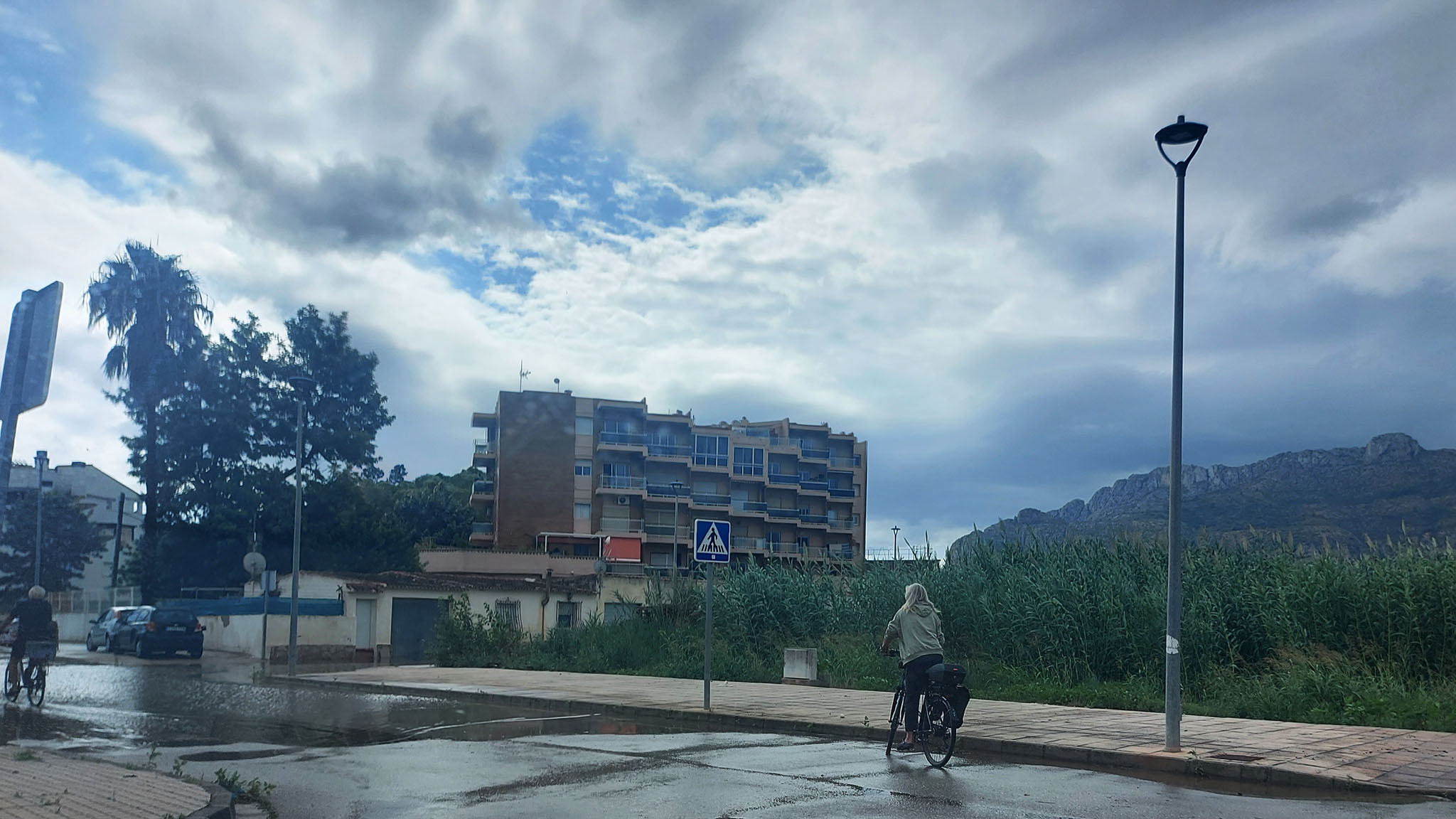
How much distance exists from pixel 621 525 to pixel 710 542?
2542 inches

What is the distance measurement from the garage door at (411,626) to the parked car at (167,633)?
5795 millimetres

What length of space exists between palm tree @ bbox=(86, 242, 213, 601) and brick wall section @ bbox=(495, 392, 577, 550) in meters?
28.8

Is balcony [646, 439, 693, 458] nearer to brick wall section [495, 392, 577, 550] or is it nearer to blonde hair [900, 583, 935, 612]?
brick wall section [495, 392, 577, 550]

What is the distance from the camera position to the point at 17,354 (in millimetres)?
5504

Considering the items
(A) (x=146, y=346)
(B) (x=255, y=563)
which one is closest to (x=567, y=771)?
(B) (x=255, y=563)

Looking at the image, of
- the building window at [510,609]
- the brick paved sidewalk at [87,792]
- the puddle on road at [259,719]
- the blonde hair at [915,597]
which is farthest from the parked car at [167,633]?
the blonde hair at [915,597]

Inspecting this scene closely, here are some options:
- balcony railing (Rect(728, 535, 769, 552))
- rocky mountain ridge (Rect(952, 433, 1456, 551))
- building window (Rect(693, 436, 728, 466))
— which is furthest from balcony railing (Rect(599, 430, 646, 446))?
rocky mountain ridge (Rect(952, 433, 1456, 551))

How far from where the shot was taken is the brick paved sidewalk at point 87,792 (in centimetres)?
757

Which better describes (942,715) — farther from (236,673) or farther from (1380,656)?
(236,673)

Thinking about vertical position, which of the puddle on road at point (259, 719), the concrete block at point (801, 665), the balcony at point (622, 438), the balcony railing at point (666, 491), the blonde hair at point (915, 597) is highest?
the balcony at point (622, 438)

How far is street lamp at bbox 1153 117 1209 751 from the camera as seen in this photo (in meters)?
11.5

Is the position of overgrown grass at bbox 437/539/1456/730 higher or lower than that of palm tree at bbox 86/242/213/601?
lower

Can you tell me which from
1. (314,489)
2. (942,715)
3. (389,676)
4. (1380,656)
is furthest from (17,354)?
(314,489)

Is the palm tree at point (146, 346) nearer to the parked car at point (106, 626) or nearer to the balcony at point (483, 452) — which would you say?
the parked car at point (106, 626)
